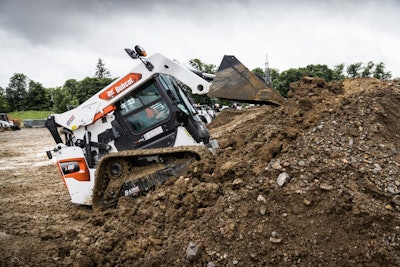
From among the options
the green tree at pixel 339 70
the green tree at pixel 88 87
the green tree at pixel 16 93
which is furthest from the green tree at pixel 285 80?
the green tree at pixel 16 93

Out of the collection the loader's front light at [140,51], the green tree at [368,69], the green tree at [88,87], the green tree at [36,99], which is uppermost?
the green tree at [36,99]

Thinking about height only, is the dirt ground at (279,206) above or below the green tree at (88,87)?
below

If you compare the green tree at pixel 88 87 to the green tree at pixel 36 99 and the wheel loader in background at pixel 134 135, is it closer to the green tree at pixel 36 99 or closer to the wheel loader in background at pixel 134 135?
the green tree at pixel 36 99

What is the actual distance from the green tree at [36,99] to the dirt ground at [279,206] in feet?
228

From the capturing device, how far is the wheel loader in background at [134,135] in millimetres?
4922

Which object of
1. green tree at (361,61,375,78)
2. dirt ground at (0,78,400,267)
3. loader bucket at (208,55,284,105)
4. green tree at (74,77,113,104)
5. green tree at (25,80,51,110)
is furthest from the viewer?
green tree at (25,80,51,110)

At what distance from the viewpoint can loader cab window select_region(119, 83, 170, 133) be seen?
5141mm

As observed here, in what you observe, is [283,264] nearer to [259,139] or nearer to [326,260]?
[326,260]

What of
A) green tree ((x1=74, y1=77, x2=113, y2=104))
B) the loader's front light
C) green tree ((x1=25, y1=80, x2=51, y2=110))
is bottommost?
the loader's front light

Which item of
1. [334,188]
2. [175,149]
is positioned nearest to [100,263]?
[175,149]

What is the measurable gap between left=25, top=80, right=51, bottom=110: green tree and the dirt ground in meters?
69.6

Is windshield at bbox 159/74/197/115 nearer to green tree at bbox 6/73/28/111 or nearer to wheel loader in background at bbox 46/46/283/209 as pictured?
wheel loader in background at bbox 46/46/283/209

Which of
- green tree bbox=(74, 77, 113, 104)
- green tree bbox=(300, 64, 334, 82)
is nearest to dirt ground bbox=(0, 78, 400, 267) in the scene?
green tree bbox=(300, 64, 334, 82)

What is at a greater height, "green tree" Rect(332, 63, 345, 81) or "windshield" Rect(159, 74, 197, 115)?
"windshield" Rect(159, 74, 197, 115)
